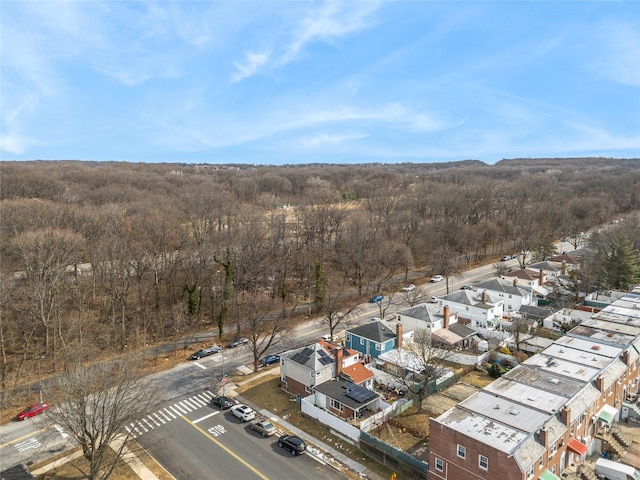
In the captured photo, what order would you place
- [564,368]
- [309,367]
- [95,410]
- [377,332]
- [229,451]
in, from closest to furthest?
[95,410] < [229,451] < [564,368] < [309,367] < [377,332]

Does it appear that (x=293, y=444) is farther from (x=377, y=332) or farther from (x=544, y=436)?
(x=377, y=332)

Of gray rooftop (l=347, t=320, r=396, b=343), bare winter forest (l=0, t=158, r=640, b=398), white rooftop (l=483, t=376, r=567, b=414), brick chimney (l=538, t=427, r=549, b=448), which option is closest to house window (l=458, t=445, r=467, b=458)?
brick chimney (l=538, t=427, r=549, b=448)

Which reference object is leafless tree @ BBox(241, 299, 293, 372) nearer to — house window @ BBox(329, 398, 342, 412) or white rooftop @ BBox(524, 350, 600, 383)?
house window @ BBox(329, 398, 342, 412)

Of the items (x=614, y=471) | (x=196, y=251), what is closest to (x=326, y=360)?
(x=614, y=471)

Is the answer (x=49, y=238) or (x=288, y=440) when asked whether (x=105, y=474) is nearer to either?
(x=288, y=440)

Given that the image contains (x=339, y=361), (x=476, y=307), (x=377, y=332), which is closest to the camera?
(x=339, y=361)

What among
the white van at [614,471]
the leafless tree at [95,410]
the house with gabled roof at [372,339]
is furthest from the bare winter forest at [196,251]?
the white van at [614,471]

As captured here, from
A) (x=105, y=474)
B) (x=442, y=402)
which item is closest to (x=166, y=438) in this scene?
(x=105, y=474)
